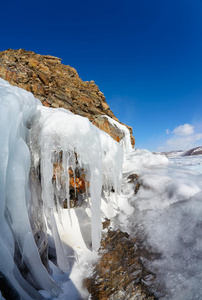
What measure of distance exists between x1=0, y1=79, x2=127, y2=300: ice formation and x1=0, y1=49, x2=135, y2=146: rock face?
5595 mm

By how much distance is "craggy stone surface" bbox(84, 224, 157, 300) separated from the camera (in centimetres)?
212

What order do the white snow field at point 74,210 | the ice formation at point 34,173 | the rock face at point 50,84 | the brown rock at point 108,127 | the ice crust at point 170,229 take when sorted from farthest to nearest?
the brown rock at point 108,127, the rock face at point 50,84, the ice crust at point 170,229, the white snow field at point 74,210, the ice formation at point 34,173

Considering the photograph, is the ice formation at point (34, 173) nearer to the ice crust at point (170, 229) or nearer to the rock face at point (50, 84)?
the ice crust at point (170, 229)

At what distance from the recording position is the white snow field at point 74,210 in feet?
5.33

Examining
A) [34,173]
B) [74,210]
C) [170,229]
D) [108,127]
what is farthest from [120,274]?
[108,127]

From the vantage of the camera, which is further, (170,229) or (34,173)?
(170,229)

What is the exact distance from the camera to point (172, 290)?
2006mm

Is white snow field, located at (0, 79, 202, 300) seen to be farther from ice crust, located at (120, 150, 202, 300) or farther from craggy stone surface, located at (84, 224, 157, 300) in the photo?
craggy stone surface, located at (84, 224, 157, 300)

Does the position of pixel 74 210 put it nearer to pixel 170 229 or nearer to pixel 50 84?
pixel 170 229

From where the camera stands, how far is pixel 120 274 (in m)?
2.43

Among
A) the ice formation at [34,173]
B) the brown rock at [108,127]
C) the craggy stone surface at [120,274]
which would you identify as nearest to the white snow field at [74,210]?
the ice formation at [34,173]

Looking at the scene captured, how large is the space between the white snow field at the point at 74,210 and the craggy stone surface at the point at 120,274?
0.12 metres

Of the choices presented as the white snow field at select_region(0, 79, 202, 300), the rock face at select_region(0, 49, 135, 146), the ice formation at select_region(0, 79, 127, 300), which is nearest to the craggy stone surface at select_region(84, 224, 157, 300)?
the white snow field at select_region(0, 79, 202, 300)

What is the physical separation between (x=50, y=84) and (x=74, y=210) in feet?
27.4
